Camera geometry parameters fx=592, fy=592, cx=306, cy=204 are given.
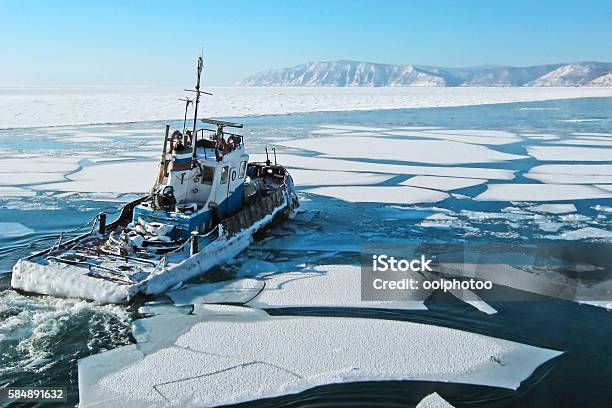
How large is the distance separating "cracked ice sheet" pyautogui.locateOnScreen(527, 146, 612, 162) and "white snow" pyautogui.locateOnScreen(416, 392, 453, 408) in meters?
18.2

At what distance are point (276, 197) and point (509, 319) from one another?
672cm

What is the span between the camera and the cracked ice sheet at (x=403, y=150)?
74.9 ft

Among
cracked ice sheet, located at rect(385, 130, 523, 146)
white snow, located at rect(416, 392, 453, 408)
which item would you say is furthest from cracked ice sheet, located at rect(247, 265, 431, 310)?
cracked ice sheet, located at rect(385, 130, 523, 146)

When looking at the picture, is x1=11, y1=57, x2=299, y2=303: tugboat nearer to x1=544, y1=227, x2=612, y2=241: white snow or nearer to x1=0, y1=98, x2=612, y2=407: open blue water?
x1=0, y1=98, x2=612, y2=407: open blue water

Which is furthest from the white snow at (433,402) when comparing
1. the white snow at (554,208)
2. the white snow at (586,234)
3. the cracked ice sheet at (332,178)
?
the cracked ice sheet at (332,178)

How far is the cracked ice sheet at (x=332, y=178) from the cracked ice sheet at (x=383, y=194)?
2.58 ft

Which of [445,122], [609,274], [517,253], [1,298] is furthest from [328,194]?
[445,122]

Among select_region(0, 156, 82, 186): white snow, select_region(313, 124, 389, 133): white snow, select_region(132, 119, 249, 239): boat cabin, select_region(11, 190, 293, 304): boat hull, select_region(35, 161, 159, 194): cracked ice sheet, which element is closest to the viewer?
select_region(11, 190, 293, 304): boat hull

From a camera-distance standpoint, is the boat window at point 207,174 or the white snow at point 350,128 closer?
the boat window at point 207,174

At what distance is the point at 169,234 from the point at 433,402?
19.9ft

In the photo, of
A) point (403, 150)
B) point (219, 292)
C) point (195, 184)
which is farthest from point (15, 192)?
point (403, 150)

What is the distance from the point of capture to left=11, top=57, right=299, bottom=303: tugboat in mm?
8992

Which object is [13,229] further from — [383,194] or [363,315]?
[383,194]

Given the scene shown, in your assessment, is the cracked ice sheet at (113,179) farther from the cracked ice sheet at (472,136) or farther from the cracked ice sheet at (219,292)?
the cracked ice sheet at (472,136)
